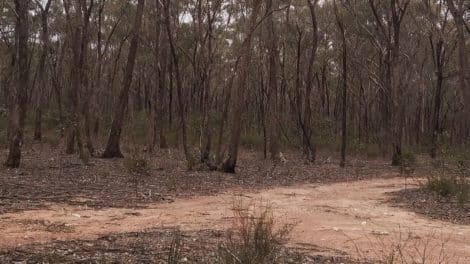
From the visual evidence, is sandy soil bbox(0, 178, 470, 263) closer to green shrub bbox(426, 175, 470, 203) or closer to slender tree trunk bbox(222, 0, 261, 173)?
green shrub bbox(426, 175, 470, 203)

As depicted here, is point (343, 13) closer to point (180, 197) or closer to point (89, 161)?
point (89, 161)

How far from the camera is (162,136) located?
19000 millimetres

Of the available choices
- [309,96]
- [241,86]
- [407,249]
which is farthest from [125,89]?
[407,249]

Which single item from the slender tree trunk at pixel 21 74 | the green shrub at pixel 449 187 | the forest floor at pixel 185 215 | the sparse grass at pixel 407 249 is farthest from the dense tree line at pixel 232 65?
the sparse grass at pixel 407 249

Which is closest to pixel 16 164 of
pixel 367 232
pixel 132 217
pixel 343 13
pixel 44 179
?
pixel 44 179

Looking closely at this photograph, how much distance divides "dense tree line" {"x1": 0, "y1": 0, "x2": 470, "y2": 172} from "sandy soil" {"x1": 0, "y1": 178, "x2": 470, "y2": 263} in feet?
14.8

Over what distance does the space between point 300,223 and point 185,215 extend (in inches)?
63.4

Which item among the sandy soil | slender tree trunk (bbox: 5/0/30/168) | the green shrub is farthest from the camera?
slender tree trunk (bbox: 5/0/30/168)

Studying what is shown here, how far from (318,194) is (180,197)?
2.99 meters

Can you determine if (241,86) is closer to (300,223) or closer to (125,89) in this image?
(125,89)

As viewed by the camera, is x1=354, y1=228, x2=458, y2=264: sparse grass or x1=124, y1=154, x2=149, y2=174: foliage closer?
x1=354, y1=228, x2=458, y2=264: sparse grass

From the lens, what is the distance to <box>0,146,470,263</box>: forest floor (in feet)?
17.3

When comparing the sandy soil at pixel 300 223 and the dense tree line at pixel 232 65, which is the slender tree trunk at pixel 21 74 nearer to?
the dense tree line at pixel 232 65

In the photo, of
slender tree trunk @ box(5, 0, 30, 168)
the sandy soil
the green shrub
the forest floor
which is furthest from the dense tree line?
the green shrub
